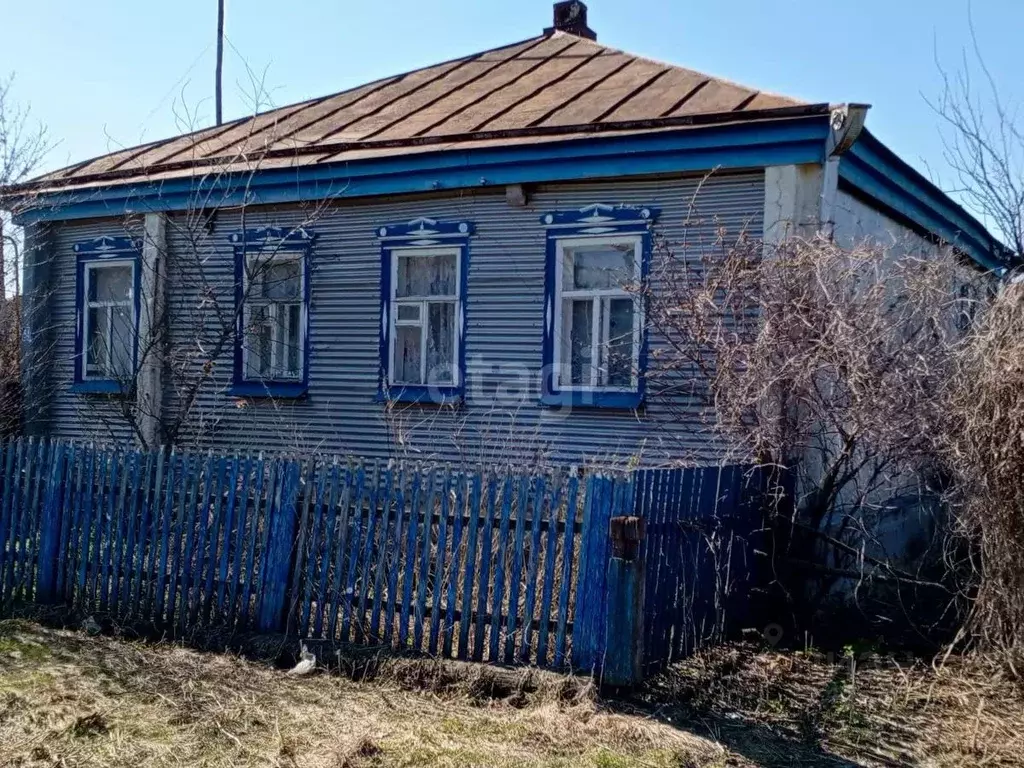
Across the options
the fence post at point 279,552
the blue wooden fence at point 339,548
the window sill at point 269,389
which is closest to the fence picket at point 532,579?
the blue wooden fence at point 339,548

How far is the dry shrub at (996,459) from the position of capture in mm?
5137

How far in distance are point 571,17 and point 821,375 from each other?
8.31 meters

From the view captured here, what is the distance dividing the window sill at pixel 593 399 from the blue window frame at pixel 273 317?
2.90 m

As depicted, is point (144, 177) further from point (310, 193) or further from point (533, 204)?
point (533, 204)

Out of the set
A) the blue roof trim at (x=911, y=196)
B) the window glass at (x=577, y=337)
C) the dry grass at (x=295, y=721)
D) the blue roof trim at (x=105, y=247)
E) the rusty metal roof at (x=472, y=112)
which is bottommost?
the dry grass at (x=295, y=721)

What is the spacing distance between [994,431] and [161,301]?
8.90m

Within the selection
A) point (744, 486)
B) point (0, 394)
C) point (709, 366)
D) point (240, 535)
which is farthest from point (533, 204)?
point (0, 394)

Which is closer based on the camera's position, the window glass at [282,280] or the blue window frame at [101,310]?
the window glass at [282,280]

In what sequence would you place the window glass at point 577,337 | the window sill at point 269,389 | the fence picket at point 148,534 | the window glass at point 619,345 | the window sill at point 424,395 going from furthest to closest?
1. the window sill at point 269,389
2. the window sill at point 424,395
3. the window glass at point 577,337
4. the window glass at point 619,345
5. the fence picket at point 148,534

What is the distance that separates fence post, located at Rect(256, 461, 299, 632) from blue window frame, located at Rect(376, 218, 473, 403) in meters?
3.35

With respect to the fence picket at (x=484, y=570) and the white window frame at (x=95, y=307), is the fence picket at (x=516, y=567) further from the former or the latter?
the white window frame at (x=95, y=307)

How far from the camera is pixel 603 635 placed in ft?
17.4

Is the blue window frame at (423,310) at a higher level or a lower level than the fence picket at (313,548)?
higher

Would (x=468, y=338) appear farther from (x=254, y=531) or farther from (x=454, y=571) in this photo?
(x=454, y=571)
